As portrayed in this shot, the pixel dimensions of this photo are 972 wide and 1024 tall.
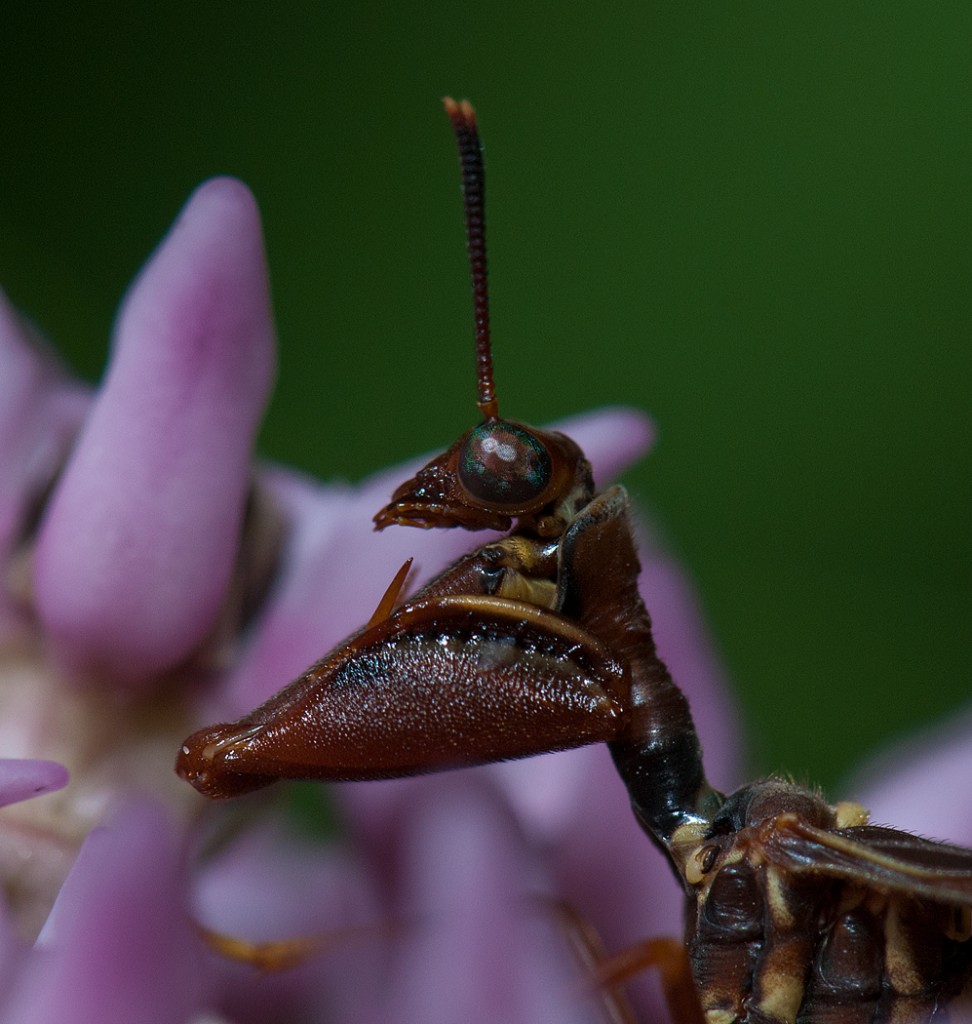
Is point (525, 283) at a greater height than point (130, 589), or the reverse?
point (130, 589)

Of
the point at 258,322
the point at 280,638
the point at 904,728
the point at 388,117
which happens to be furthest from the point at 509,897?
the point at 388,117

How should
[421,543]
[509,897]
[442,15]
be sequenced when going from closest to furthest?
1. [509,897]
2. [421,543]
3. [442,15]

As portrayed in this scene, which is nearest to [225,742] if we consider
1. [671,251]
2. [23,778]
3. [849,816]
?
[23,778]

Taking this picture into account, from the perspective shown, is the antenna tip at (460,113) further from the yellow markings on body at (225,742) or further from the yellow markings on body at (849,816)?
the yellow markings on body at (849,816)

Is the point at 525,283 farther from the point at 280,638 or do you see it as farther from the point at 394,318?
the point at 280,638

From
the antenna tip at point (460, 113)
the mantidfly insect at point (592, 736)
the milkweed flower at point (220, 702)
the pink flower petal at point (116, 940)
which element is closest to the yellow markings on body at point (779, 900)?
the mantidfly insect at point (592, 736)

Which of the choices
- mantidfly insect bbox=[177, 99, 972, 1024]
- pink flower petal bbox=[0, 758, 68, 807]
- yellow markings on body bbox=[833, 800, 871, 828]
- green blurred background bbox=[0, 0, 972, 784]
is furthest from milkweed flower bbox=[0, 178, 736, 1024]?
green blurred background bbox=[0, 0, 972, 784]

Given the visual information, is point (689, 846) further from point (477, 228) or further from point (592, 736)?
point (477, 228)

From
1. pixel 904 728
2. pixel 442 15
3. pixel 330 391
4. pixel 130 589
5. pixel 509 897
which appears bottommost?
pixel 904 728
